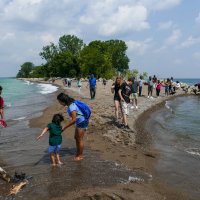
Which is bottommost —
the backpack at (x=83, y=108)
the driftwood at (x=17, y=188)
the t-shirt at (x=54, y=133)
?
the driftwood at (x=17, y=188)

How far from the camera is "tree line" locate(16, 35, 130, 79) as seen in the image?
7638 centimetres

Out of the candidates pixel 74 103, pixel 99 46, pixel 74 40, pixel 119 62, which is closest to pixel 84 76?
pixel 99 46

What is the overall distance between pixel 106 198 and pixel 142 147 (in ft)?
15.7

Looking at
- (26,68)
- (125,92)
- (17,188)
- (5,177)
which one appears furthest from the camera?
(26,68)

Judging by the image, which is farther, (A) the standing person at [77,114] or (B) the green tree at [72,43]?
(B) the green tree at [72,43]

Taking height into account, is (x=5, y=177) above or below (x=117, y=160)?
above

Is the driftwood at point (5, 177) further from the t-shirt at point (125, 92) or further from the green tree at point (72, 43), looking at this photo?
the green tree at point (72, 43)

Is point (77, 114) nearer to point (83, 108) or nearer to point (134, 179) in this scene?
point (83, 108)

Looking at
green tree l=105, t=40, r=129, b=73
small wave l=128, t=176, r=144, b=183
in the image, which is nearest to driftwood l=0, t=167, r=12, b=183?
small wave l=128, t=176, r=144, b=183

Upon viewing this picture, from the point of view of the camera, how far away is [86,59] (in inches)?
3012

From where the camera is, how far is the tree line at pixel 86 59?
7638cm

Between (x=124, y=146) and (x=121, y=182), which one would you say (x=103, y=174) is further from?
(x=124, y=146)

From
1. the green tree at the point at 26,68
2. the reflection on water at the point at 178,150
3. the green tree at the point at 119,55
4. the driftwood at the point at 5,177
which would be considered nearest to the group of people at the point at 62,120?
the driftwood at the point at 5,177

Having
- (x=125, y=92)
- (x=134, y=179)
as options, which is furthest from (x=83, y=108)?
(x=125, y=92)
